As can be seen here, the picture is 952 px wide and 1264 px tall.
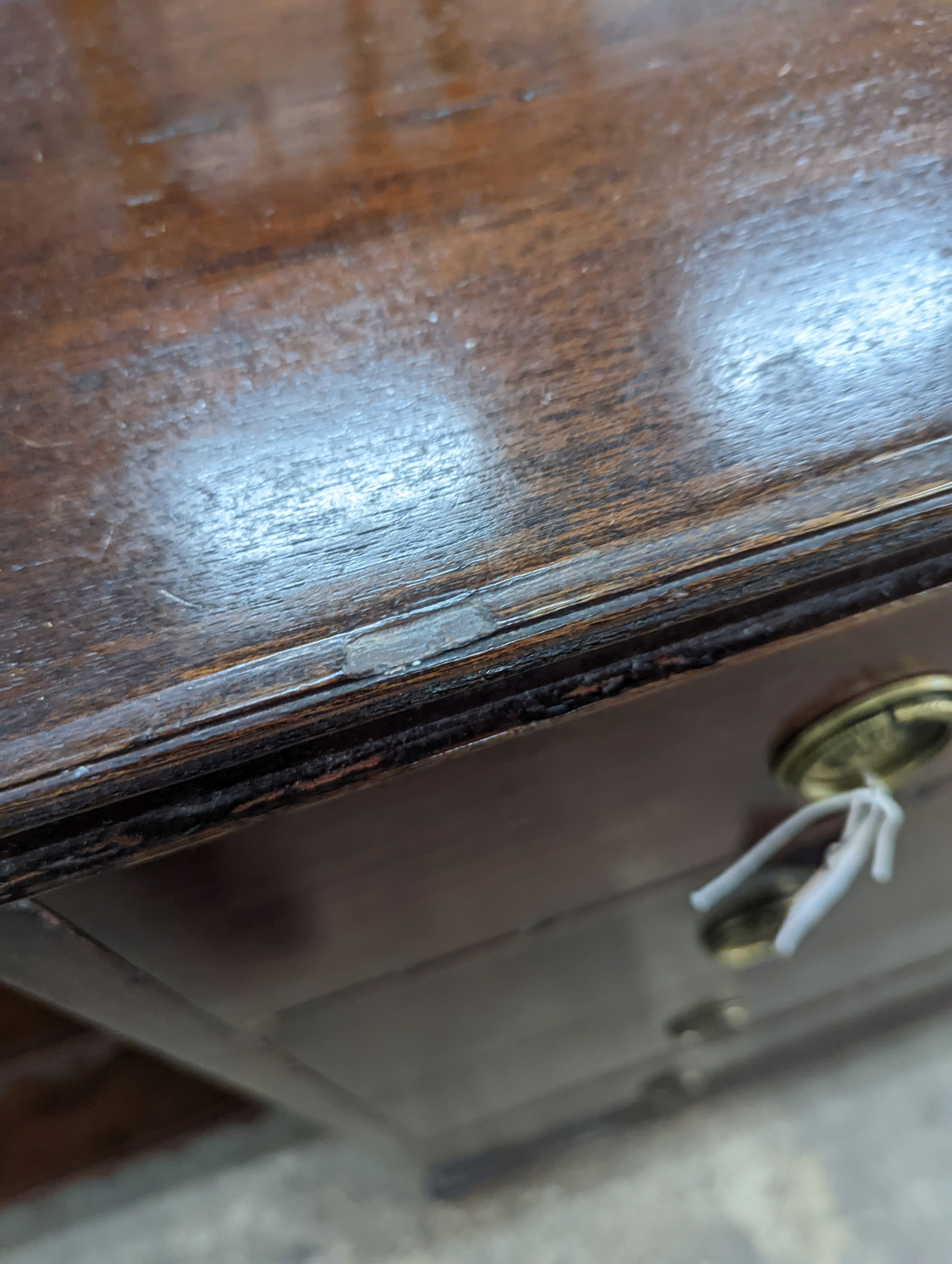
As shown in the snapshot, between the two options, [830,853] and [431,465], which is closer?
[431,465]

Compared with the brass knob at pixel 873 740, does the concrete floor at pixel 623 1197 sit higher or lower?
lower

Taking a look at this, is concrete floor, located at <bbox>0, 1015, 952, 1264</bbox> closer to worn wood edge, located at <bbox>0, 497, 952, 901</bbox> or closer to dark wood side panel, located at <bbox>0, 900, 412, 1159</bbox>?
dark wood side panel, located at <bbox>0, 900, 412, 1159</bbox>

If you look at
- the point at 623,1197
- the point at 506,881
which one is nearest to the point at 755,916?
the point at 506,881

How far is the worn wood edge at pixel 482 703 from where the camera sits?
0.78ft

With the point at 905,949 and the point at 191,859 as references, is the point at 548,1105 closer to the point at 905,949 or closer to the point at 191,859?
the point at 905,949

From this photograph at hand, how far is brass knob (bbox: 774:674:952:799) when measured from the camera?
12.4 inches

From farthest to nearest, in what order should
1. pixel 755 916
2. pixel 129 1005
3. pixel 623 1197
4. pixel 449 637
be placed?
pixel 623 1197
pixel 755 916
pixel 129 1005
pixel 449 637

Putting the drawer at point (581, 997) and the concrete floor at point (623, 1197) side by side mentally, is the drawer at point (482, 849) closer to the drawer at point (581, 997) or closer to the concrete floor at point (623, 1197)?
the drawer at point (581, 997)

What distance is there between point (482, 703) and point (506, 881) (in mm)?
130

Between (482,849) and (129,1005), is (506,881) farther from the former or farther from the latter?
(129,1005)

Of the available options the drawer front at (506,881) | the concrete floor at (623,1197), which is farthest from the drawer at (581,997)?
the concrete floor at (623,1197)

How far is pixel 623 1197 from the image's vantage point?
84cm

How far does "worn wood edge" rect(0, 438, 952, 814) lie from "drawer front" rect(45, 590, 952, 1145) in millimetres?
43

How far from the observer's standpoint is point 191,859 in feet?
0.90
